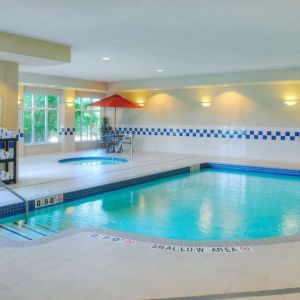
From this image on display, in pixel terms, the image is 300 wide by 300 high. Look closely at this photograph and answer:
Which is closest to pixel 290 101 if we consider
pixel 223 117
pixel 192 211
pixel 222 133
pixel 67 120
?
pixel 223 117

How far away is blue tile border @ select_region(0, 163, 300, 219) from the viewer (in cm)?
547

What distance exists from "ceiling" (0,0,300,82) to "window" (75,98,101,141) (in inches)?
199

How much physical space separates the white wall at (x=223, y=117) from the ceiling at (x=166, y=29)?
7.34 ft

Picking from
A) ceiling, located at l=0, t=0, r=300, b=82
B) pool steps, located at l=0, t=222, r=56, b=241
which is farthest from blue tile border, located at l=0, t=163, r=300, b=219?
ceiling, located at l=0, t=0, r=300, b=82

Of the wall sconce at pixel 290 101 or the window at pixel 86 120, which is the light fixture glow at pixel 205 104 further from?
the window at pixel 86 120

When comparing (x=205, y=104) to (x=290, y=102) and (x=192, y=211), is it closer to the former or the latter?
(x=290, y=102)

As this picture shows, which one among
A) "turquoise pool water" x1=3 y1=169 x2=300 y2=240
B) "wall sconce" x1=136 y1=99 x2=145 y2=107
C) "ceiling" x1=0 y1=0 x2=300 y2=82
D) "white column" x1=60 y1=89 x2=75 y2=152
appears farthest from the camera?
"wall sconce" x1=136 y1=99 x2=145 y2=107

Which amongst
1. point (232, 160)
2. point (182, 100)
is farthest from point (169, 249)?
point (182, 100)

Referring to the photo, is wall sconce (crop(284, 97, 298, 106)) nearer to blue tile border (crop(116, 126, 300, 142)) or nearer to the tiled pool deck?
blue tile border (crop(116, 126, 300, 142))

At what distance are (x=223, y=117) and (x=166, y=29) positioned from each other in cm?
681

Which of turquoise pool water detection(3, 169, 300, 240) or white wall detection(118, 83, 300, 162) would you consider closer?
turquoise pool water detection(3, 169, 300, 240)

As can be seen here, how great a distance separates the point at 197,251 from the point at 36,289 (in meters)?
1.62

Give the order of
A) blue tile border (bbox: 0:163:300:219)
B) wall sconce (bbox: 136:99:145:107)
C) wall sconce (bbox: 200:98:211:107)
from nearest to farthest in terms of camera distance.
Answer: blue tile border (bbox: 0:163:300:219) → wall sconce (bbox: 200:98:211:107) → wall sconce (bbox: 136:99:145:107)

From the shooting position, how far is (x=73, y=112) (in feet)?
43.7
